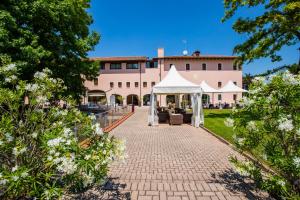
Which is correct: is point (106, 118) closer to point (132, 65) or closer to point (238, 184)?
point (238, 184)

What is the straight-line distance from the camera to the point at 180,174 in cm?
628

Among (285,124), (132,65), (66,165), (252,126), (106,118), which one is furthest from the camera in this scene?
(132,65)

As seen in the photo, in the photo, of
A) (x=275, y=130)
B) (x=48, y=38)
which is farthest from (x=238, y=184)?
(x=48, y=38)

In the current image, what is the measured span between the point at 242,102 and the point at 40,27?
655 inches

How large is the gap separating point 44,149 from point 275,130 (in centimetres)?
386

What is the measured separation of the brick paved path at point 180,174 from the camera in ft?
16.6

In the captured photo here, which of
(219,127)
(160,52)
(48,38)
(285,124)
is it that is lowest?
(219,127)

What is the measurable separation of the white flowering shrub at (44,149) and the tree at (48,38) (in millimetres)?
9126

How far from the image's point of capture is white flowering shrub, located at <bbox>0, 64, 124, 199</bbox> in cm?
326

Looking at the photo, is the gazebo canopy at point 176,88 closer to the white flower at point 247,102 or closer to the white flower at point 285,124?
the white flower at point 247,102

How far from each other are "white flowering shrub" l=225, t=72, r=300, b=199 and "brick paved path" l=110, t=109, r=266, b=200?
0.87m

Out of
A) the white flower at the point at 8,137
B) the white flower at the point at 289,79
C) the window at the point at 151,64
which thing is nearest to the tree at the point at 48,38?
the white flower at the point at 8,137

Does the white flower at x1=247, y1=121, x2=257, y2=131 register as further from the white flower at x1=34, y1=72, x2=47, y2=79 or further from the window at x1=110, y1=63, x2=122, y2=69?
the window at x1=110, y1=63, x2=122, y2=69

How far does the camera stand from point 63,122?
4531mm
